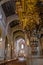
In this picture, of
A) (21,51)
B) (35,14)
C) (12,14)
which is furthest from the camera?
(21,51)

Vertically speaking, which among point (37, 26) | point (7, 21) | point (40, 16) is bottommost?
point (37, 26)

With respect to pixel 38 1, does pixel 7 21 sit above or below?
above

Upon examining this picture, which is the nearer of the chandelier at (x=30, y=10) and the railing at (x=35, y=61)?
the railing at (x=35, y=61)

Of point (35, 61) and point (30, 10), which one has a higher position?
point (30, 10)

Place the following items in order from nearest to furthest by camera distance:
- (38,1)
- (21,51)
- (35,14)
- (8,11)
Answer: (38,1)
(35,14)
(8,11)
(21,51)

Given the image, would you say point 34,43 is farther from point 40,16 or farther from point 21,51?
point 21,51

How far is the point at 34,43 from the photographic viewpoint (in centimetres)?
549

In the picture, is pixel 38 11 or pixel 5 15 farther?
pixel 5 15

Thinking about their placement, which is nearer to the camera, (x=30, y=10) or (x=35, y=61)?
(x=35, y=61)

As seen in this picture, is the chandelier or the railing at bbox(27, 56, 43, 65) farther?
the chandelier

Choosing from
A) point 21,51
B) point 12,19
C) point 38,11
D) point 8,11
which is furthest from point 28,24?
point 21,51

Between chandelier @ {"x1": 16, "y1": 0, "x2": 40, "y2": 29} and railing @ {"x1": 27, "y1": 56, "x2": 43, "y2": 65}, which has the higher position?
chandelier @ {"x1": 16, "y1": 0, "x2": 40, "y2": 29}

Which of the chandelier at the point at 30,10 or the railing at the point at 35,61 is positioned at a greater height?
the chandelier at the point at 30,10

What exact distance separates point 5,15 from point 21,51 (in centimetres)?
2890
